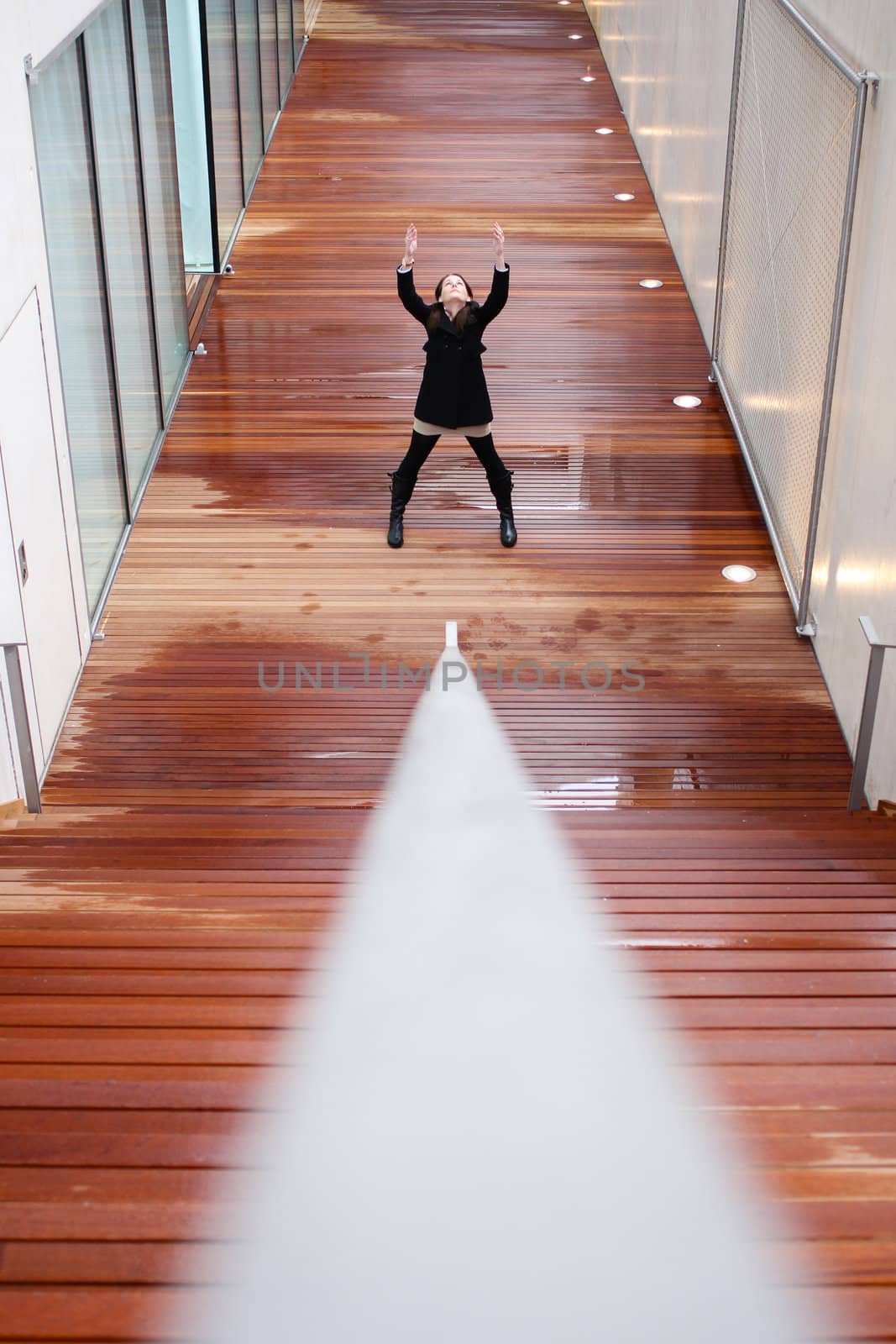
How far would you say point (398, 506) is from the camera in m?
7.43

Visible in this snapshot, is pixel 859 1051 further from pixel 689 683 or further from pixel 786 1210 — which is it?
pixel 689 683

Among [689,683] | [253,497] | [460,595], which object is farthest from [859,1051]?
[253,497]

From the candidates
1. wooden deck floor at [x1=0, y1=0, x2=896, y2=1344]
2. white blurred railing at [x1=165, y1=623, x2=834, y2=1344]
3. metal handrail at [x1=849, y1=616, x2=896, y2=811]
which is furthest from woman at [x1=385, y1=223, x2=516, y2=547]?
white blurred railing at [x1=165, y1=623, x2=834, y2=1344]

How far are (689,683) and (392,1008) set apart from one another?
10.8 ft

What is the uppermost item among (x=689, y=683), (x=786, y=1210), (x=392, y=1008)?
(x=786, y=1210)

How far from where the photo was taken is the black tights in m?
7.20

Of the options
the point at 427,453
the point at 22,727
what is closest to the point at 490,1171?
the point at 22,727

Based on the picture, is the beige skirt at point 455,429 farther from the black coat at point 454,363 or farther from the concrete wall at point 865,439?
the concrete wall at point 865,439

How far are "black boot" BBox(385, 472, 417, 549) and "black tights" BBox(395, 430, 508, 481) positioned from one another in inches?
1.5

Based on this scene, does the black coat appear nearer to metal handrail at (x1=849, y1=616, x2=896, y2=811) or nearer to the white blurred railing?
metal handrail at (x1=849, y1=616, x2=896, y2=811)

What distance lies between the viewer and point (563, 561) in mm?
7375

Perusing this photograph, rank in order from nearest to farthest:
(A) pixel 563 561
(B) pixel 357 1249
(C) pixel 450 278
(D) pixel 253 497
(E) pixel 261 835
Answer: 1. (B) pixel 357 1249
2. (E) pixel 261 835
3. (C) pixel 450 278
4. (A) pixel 563 561
5. (D) pixel 253 497

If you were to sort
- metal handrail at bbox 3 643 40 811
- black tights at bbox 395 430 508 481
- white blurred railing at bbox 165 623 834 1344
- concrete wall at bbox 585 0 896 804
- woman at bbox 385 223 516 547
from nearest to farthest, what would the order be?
white blurred railing at bbox 165 623 834 1344 → metal handrail at bbox 3 643 40 811 → concrete wall at bbox 585 0 896 804 → woman at bbox 385 223 516 547 → black tights at bbox 395 430 508 481

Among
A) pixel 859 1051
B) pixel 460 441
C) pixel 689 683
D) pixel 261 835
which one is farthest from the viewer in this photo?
pixel 460 441
